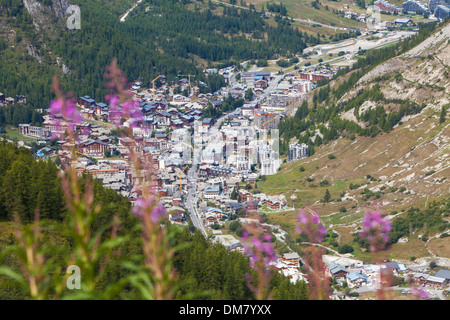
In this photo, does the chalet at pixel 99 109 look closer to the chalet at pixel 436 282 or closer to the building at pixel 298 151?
the building at pixel 298 151

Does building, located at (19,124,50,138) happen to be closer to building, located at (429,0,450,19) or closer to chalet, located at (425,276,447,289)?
chalet, located at (425,276,447,289)

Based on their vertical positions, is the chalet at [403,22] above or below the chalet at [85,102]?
above

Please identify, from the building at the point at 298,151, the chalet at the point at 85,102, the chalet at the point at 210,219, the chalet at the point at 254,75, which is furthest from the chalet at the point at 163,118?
the chalet at the point at 210,219

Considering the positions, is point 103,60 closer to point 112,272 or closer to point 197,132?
point 197,132

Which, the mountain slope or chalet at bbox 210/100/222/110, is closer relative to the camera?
the mountain slope

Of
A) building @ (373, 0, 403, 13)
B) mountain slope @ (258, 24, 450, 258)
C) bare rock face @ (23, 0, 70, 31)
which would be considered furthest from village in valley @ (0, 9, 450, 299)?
building @ (373, 0, 403, 13)

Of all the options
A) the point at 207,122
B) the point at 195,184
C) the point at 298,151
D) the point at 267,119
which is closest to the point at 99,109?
the point at 207,122

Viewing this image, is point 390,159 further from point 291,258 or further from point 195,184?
point 291,258

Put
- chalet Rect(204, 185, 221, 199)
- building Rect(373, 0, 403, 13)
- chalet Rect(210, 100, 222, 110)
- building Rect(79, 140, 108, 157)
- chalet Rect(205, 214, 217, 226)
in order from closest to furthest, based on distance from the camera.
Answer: chalet Rect(205, 214, 217, 226) < chalet Rect(204, 185, 221, 199) < building Rect(79, 140, 108, 157) < chalet Rect(210, 100, 222, 110) < building Rect(373, 0, 403, 13)
